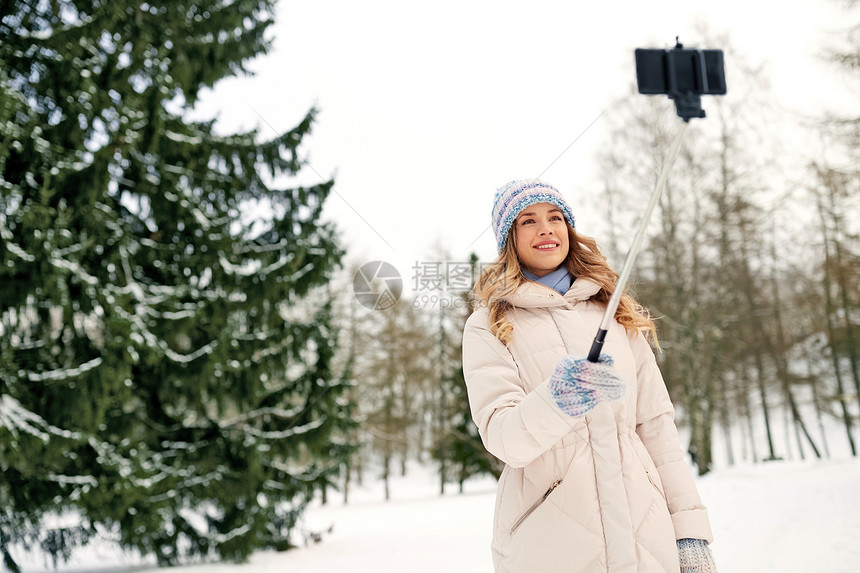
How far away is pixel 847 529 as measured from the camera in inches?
252

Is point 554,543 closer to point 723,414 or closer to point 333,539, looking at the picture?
point 333,539

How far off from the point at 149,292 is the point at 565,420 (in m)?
→ 6.67

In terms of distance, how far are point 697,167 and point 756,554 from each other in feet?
30.7

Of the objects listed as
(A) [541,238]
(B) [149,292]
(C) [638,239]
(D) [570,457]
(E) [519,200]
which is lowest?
(D) [570,457]

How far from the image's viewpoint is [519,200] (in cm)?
192

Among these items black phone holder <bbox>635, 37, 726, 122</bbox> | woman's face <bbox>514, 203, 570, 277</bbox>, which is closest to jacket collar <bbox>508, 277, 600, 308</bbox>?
woman's face <bbox>514, 203, 570, 277</bbox>

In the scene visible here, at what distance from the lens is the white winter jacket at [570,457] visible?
5.05 feet

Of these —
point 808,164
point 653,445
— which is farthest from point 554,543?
point 808,164

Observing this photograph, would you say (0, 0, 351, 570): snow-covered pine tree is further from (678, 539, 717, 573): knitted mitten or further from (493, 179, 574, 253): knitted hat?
(678, 539, 717, 573): knitted mitten

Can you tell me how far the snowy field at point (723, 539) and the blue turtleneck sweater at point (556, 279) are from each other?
5.09 metres

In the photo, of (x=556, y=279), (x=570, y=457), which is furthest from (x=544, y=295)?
(x=570, y=457)

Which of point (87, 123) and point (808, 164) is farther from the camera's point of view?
point (808, 164)

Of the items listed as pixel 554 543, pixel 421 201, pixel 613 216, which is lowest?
pixel 554 543

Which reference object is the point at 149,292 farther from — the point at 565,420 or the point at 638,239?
the point at 638,239
